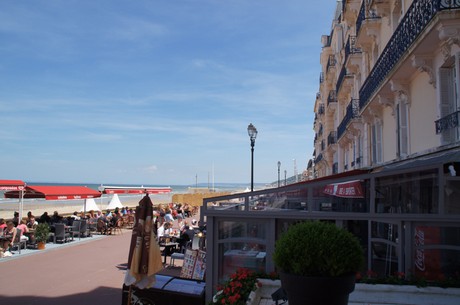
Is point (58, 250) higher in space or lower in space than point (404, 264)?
lower

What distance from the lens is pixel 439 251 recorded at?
6.69 m

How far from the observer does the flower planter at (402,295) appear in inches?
250

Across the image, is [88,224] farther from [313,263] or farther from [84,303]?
[313,263]

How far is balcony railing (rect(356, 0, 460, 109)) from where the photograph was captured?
8860mm

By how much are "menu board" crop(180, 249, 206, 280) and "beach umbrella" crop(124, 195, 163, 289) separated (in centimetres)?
250

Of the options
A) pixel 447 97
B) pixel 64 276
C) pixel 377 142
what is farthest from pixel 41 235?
pixel 447 97

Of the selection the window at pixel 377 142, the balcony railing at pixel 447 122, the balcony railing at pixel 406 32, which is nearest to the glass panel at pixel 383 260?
the balcony railing at pixel 447 122

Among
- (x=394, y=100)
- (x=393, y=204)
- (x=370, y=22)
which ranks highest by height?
(x=370, y=22)

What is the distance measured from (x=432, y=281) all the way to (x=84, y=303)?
6591 mm

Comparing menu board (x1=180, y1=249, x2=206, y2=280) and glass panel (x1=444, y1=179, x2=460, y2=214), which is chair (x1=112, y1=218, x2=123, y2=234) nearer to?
menu board (x1=180, y1=249, x2=206, y2=280)

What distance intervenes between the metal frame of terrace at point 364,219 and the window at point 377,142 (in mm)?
8816

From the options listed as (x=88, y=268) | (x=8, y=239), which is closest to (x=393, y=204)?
(x=88, y=268)

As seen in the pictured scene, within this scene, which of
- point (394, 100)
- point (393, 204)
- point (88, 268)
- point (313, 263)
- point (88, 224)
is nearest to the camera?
point (313, 263)

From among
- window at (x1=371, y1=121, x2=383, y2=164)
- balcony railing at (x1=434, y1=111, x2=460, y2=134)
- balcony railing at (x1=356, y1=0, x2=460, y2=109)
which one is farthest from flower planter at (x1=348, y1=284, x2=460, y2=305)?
window at (x1=371, y1=121, x2=383, y2=164)
